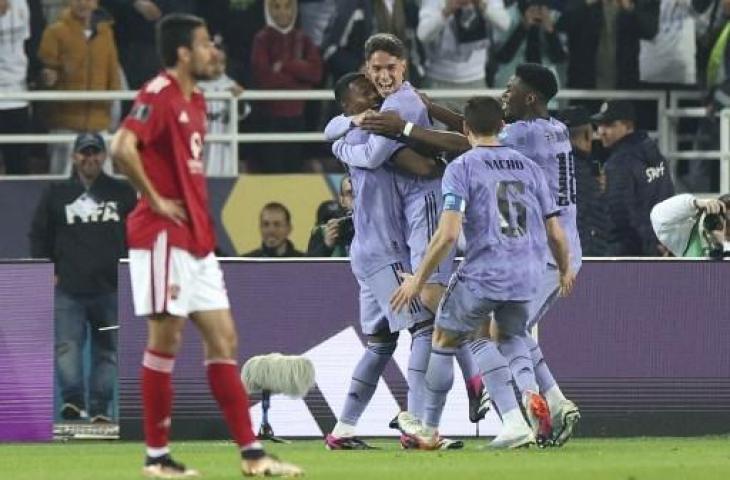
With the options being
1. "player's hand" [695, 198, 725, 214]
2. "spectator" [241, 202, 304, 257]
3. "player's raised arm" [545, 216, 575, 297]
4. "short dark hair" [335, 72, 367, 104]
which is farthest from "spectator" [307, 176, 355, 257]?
"player's hand" [695, 198, 725, 214]

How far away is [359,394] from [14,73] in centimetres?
745

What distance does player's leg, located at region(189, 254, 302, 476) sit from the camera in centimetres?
1080

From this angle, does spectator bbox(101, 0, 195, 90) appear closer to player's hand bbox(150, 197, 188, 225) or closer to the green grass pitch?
the green grass pitch

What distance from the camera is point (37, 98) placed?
771 inches

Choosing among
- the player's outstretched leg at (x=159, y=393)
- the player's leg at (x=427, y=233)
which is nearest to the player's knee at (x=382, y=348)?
the player's leg at (x=427, y=233)

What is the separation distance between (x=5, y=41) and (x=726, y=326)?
24.1 feet

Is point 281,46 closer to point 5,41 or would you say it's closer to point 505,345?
point 5,41

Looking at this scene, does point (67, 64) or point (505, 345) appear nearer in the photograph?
point (505, 345)

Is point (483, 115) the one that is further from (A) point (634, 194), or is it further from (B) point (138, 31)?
(B) point (138, 31)

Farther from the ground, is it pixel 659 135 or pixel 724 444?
pixel 659 135

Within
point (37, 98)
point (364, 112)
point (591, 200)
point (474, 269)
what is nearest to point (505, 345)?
point (474, 269)

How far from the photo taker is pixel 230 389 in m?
10.9

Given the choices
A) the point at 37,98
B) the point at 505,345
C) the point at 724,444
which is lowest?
the point at 724,444

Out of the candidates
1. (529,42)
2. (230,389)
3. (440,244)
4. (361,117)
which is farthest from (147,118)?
(529,42)
